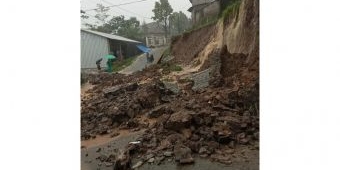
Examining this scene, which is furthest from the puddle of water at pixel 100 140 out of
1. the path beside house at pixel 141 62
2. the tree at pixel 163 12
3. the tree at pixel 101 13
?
the tree at pixel 101 13

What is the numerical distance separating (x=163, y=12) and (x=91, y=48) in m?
0.65

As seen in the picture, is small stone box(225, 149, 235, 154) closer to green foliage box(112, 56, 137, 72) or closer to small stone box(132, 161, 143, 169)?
small stone box(132, 161, 143, 169)

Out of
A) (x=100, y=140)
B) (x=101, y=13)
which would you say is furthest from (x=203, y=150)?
(x=101, y=13)

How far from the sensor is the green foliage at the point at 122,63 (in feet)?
10.0

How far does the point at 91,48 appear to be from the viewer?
306cm

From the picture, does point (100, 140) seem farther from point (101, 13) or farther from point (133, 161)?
point (101, 13)

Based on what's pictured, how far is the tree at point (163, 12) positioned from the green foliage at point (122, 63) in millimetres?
349

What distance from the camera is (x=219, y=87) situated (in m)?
2.76

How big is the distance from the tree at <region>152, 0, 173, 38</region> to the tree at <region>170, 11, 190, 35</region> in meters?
0.04

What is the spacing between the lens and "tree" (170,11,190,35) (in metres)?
2.77
